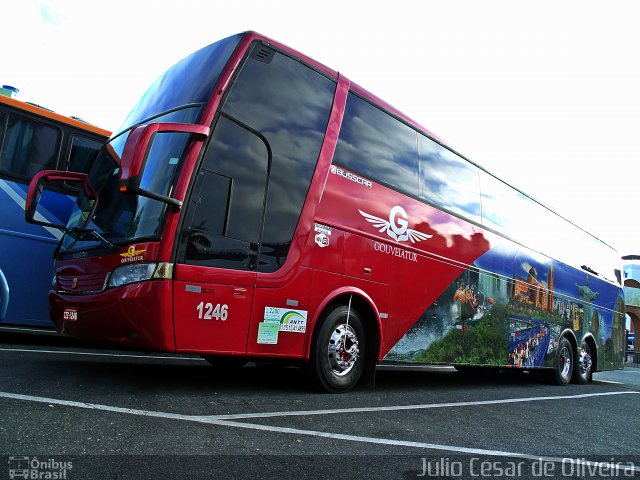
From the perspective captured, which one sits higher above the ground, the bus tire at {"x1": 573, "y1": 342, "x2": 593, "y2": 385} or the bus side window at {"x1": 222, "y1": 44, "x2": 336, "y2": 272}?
the bus side window at {"x1": 222, "y1": 44, "x2": 336, "y2": 272}

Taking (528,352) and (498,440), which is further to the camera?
(528,352)

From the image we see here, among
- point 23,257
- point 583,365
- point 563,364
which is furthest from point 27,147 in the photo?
point 583,365

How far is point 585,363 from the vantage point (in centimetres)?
1175

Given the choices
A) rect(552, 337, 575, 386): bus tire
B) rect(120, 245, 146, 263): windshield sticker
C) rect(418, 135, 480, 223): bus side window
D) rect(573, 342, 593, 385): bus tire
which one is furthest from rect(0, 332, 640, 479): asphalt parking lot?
rect(573, 342, 593, 385): bus tire

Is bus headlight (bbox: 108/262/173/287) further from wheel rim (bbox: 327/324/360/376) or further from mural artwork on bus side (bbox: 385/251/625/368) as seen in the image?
mural artwork on bus side (bbox: 385/251/625/368)

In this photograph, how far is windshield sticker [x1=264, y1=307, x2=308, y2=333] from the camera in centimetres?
Result: 489

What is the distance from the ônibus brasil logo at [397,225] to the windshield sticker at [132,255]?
2.81 metres

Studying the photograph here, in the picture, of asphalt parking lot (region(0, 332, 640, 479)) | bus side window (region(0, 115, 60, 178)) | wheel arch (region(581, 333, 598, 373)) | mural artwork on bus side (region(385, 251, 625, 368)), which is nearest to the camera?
asphalt parking lot (region(0, 332, 640, 479))

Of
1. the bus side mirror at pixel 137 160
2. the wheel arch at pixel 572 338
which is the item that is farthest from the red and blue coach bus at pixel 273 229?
the wheel arch at pixel 572 338

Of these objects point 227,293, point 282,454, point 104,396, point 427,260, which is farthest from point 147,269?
point 427,260

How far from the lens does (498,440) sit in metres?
4.16

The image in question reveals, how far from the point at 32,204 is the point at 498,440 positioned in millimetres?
5425

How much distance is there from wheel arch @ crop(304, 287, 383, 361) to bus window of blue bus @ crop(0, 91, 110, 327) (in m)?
4.51

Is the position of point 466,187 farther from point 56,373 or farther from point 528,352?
point 56,373
